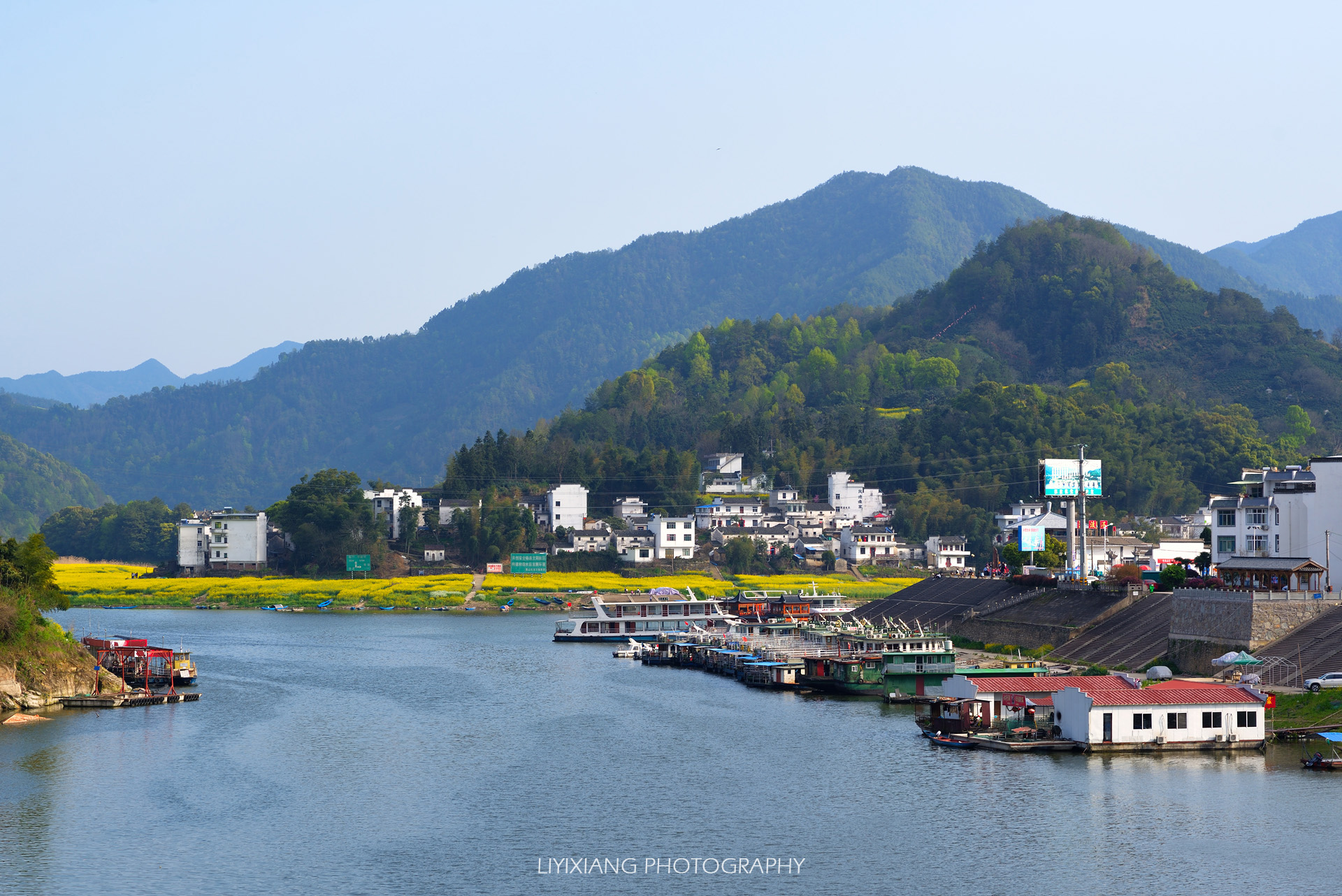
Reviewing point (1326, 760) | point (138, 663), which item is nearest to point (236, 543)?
point (138, 663)

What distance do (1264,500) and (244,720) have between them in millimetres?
56883

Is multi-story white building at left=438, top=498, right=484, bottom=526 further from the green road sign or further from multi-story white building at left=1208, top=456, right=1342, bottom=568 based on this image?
multi-story white building at left=1208, top=456, right=1342, bottom=568

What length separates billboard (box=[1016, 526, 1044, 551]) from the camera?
10112cm

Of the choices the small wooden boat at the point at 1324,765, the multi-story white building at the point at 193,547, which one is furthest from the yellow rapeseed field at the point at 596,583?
the small wooden boat at the point at 1324,765

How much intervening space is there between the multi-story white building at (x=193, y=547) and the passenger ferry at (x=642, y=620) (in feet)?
216

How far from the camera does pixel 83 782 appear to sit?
44844 millimetres

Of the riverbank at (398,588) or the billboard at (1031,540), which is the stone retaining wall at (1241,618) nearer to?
the billboard at (1031,540)

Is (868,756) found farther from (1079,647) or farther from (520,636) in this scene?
(520,636)

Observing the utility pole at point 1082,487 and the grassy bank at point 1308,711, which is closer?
the grassy bank at point 1308,711

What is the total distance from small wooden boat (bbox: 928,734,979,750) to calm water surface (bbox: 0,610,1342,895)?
3.56 ft

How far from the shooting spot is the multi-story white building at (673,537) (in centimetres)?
15438

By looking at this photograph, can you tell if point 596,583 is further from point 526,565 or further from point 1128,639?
point 1128,639

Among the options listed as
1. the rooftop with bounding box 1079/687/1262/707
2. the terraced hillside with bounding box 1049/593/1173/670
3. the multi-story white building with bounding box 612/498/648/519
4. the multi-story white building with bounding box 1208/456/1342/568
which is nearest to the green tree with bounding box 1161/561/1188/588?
the terraced hillside with bounding box 1049/593/1173/670

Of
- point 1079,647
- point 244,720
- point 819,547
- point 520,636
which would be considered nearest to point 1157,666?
point 1079,647
